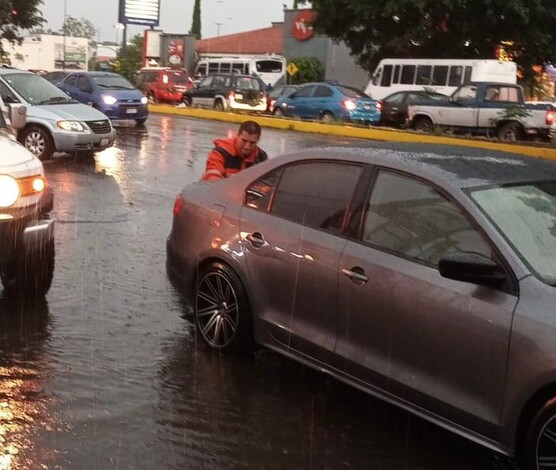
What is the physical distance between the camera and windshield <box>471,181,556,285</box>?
3.85m

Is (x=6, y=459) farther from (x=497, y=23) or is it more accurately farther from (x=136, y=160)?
(x=497, y=23)

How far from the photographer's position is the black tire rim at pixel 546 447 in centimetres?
Result: 350

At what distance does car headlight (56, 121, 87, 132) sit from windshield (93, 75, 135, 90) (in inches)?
338

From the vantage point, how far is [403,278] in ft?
13.6

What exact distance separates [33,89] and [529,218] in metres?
13.0

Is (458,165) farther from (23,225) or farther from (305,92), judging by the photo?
(305,92)

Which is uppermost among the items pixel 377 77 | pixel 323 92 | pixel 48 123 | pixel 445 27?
pixel 445 27

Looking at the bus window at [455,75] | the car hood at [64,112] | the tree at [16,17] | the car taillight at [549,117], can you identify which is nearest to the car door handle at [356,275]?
the car hood at [64,112]

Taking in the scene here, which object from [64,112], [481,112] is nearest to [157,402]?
[64,112]

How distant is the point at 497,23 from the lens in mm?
32938

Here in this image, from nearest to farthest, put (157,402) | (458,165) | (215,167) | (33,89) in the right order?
(458,165)
(157,402)
(215,167)
(33,89)

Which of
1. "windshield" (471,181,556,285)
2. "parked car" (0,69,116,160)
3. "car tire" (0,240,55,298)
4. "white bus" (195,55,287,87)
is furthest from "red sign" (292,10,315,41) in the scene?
"windshield" (471,181,556,285)

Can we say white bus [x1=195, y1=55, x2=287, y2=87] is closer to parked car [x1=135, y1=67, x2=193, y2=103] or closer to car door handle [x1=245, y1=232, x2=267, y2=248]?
parked car [x1=135, y1=67, x2=193, y2=103]

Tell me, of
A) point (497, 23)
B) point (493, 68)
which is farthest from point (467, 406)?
point (497, 23)
